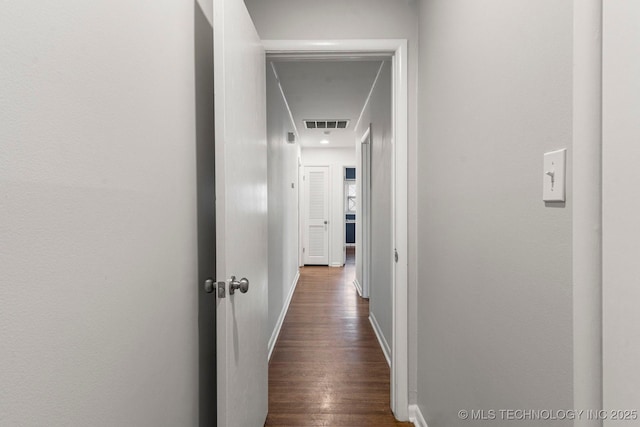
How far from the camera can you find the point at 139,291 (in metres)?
0.88

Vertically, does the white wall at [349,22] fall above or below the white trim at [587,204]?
above

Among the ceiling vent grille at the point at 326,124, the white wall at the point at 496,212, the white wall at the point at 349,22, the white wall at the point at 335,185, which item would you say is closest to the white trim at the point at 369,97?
the ceiling vent grille at the point at 326,124

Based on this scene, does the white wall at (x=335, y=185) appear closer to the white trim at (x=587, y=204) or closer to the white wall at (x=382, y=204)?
the white wall at (x=382, y=204)

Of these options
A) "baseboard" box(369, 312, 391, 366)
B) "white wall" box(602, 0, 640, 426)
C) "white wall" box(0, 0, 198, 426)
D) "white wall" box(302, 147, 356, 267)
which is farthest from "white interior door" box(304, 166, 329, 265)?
"white wall" box(602, 0, 640, 426)

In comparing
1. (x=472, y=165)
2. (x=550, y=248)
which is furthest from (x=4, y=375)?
(x=472, y=165)

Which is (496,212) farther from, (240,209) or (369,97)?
(369,97)

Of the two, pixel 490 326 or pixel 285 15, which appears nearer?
pixel 490 326

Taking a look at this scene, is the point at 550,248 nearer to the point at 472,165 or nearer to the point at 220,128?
the point at 472,165

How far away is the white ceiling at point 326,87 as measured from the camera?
2.97 meters

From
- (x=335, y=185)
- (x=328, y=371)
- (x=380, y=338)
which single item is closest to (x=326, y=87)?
(x=380, y=338)

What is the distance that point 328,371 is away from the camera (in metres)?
2.50

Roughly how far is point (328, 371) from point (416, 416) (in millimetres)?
755

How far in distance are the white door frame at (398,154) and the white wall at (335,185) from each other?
4.90 metres

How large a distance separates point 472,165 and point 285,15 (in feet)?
4.54
